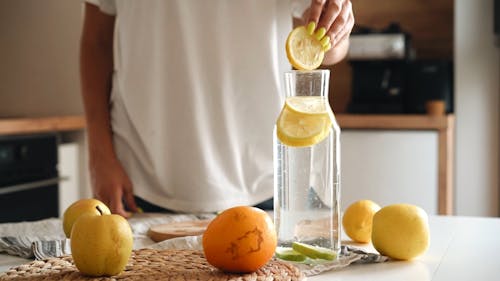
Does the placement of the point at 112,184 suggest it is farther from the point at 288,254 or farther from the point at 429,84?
the point at 429,84

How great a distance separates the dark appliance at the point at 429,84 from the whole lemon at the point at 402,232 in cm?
254

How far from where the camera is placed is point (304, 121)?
964 mm

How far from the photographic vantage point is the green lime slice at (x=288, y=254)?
990 millimetres

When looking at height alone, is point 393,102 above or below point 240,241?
above

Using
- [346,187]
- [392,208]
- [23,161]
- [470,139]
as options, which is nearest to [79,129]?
[23,161]

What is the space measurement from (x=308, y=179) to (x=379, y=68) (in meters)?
2.68

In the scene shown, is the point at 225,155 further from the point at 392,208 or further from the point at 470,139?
the point at 470,139

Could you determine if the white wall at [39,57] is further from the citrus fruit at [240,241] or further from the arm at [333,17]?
the citrus fruit at [240,241]

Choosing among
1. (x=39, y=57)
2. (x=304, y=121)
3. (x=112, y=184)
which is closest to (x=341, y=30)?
(x=304, y=121)

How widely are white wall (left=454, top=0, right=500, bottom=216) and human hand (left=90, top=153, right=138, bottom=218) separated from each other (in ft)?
7.02

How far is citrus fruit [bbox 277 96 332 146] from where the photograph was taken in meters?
0.96

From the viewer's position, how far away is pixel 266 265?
0.93m

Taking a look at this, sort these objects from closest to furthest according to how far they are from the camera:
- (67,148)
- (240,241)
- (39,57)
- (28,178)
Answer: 1. (240,241)
2. (28,178)
3. (67,148)
4. (39,57)

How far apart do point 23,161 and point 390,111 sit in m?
1.66
